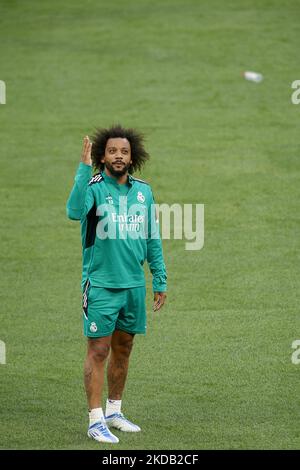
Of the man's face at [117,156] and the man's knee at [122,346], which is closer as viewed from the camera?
the man's face at [117,156]

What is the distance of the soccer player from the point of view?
7.59 meters

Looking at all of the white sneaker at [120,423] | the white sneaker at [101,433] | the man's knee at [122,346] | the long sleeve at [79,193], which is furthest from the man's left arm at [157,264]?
the white sneaker at [101,433]

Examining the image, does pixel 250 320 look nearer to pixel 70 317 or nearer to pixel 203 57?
pixel 70 317

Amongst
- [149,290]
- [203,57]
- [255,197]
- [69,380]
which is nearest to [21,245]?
[149,290]

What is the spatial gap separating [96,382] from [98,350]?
0.23 m

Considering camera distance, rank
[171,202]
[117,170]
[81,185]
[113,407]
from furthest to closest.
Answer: [171,202] → [113,407] → [117,170] → [81,185]

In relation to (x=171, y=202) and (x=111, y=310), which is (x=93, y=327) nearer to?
(x=111, y=310)

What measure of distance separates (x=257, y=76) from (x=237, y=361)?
964 cm

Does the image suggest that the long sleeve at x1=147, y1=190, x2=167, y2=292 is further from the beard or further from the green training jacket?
the beard

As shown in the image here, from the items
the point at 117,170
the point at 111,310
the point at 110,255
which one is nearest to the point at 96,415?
the point at 111,310

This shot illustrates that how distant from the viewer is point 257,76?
18.4 metres

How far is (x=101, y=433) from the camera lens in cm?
757

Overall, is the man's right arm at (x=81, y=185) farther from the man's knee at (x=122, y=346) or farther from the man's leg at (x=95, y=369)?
the man's knee at (x=122, y=346)

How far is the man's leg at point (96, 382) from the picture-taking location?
7.60 metres
